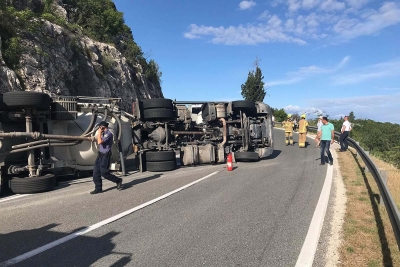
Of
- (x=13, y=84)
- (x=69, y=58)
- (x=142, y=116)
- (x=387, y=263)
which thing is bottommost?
(x=387, y=263)

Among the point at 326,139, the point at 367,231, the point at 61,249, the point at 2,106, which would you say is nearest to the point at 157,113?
the point at 2,106

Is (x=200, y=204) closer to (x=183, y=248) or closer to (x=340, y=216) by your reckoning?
(x=183, y=248)

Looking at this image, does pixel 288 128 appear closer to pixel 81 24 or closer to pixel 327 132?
pixel 327 132

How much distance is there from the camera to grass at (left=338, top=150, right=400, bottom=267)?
11.1 feet

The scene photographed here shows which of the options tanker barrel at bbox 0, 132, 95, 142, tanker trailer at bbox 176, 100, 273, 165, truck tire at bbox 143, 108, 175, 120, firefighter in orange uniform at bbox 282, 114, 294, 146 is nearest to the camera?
tanker barrel at bbox 0, 132, 95, 142

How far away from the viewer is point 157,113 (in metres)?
9.70

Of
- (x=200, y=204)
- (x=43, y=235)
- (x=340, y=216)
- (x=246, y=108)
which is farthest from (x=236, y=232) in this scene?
(x=246, y=108)

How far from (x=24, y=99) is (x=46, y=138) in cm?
95

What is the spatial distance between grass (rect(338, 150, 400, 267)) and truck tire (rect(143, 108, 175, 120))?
5389 millimetres

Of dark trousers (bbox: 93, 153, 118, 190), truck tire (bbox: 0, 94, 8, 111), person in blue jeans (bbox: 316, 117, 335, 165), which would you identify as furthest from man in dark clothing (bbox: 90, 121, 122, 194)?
person in blue jeans (bbox: 316, 117, 335, 165)

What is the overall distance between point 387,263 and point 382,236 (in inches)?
31.1

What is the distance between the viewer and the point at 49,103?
707cm

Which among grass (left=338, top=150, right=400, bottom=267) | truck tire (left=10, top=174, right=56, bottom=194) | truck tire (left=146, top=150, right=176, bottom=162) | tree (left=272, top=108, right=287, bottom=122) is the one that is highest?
tree (left=272, top=108, right=287, bottom=122)

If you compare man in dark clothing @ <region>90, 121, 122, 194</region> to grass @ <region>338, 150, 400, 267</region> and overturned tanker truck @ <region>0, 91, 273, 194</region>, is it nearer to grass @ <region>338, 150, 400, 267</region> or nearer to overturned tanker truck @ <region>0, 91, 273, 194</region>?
overturned tanker truck @ <region>0, 91, 273, 194</region>
